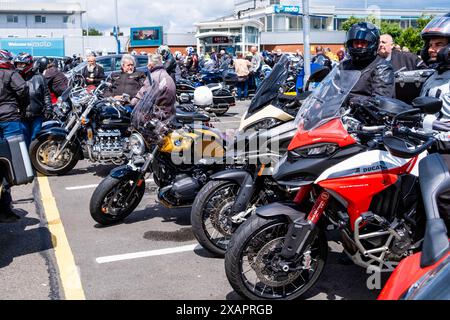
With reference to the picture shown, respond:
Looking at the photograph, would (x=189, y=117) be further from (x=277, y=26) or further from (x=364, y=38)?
(x=277, y=26)

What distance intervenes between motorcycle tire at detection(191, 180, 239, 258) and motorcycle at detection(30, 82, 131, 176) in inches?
118

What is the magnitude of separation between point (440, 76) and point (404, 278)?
7.37 feet

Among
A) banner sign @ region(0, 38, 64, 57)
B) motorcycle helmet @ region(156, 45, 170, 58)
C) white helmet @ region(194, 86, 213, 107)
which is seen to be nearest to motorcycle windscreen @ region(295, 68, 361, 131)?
white helmet @ region(194, 86, 213, 107)

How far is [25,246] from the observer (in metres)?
5.08

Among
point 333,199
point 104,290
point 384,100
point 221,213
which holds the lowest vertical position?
point 104,290

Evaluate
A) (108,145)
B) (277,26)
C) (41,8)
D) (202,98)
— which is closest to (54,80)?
(108,145)

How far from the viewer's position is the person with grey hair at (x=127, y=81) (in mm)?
8641

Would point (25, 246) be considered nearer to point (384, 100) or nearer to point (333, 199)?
point (333, 199)

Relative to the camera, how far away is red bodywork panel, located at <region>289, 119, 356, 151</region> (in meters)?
3.43

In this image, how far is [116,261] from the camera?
15.4 ft

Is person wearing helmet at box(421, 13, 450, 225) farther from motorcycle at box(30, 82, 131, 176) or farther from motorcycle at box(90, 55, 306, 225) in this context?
motorcycle at box(30, 82, 131, 176)

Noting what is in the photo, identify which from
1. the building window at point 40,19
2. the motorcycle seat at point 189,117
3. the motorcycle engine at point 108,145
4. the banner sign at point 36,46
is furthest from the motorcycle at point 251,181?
the building window at point 40,19

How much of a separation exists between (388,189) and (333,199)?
15.1 inches

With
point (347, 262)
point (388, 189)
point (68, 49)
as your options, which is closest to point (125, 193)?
point (347, 262)
